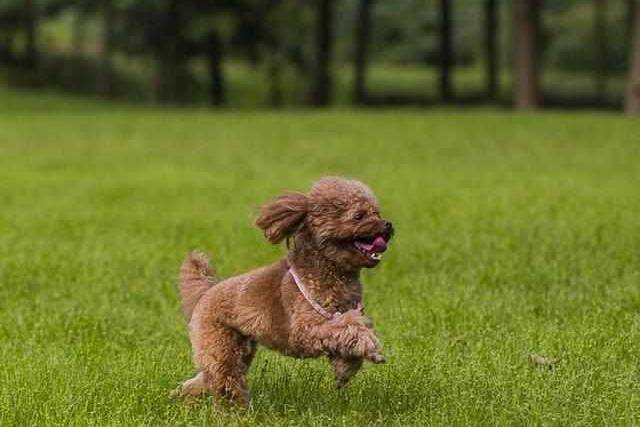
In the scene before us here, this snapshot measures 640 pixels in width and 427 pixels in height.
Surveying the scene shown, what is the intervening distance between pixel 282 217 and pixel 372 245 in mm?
424

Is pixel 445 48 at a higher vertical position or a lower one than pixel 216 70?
higher

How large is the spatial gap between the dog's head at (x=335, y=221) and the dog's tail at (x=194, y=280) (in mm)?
799

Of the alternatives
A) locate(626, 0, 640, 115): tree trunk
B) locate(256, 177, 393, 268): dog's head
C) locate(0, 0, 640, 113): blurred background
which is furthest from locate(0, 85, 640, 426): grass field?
locate(0, 0, 640, 113): blurred background

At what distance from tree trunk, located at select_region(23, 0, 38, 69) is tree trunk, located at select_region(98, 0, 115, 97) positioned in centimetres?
317

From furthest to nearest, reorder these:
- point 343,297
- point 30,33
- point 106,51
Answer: point 30,33 < point 106,51 < point 343,297

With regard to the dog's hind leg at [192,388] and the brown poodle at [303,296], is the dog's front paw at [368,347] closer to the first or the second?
the brown poodle at [303,296]

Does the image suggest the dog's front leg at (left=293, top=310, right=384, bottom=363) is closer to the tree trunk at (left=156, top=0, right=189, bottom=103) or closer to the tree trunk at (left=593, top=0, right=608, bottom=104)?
the tree trunk at (left=156, top=0, right=189, bottom=103)

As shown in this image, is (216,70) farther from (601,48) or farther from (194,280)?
(194,280)

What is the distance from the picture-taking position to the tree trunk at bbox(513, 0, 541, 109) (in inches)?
1432

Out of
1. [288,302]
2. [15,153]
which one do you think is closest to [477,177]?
[15,153]

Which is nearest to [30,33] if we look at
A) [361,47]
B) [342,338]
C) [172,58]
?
[172,58]

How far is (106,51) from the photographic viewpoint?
53156 millimetres

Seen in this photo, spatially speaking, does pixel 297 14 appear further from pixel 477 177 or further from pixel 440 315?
pixel 440 315

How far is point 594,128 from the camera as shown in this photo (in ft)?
94.2
